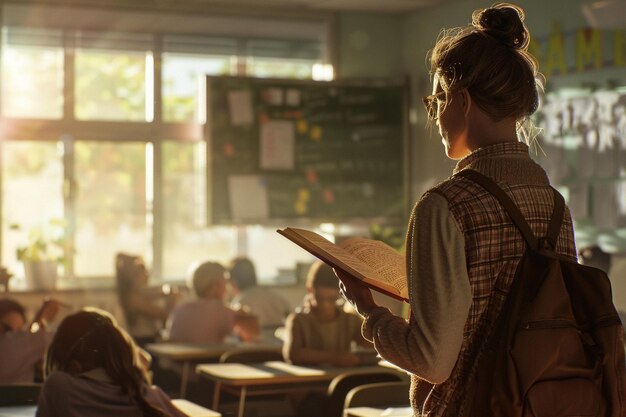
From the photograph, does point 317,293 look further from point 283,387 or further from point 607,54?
point 607,54

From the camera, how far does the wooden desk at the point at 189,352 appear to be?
5992mm

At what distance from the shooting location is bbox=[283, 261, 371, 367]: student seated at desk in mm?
5559

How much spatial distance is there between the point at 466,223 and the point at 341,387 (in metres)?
3.25

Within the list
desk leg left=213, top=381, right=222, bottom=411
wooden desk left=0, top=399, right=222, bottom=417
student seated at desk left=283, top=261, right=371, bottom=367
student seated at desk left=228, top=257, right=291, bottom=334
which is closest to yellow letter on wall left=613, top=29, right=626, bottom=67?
student seated at desk left=283, top=261, right=371, bottom=367

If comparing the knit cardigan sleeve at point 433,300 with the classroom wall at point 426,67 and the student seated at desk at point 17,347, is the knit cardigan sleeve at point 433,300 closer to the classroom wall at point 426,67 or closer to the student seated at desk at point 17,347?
the student seated at desk at point 17,347

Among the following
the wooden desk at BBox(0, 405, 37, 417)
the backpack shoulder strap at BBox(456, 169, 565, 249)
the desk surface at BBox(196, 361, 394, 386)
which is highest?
the backpack shoulder strap at BBox(456, 169, 565, 249)

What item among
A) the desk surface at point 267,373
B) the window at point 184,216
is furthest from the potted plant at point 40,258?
the desk surface at point 267,373

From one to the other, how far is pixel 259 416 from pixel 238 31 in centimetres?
445

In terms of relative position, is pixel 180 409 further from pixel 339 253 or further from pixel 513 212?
pixel 513 212

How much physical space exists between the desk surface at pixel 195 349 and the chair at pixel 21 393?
163 cm

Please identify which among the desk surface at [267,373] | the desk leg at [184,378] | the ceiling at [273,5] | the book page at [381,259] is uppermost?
the ceiling at [273,5]

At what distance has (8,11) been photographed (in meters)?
8.57

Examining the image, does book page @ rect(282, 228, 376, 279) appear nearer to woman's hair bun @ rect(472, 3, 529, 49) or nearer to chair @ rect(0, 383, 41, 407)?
woman's hair bun @ rect(472, 3, 529, 49)

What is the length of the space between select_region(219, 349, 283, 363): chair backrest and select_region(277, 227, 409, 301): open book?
12.7ft
